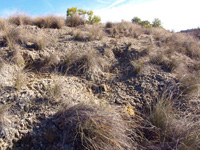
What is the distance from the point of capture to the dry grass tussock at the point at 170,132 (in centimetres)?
235

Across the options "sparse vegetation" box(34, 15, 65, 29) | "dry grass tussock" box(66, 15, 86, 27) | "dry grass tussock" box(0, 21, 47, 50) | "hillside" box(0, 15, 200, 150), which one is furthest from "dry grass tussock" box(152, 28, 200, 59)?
"dry grass tussock" box(0, 21, 47, 50)

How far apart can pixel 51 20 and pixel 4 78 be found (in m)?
3.71

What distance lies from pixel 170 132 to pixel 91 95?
170 cm

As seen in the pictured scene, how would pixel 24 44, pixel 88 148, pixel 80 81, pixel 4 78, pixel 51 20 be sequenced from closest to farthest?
1. pixel 88 148
2. pixel 4 78
3. pixel 80 81
4. pixel 24 44
5. pixel 51 20

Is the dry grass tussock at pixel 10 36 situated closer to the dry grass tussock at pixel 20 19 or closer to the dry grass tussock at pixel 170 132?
the dry grass tussock at pixel 20 19

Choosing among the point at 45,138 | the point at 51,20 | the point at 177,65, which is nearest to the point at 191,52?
the point at 177,65

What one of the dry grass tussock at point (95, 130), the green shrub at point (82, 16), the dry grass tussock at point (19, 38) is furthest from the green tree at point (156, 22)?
the dry grass tussock at point (95, 130)

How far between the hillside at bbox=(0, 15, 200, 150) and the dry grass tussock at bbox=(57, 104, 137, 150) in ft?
0.04

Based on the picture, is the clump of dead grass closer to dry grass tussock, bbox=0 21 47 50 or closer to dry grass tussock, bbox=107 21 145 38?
dry grass tussock, bbox=107 21 145 38

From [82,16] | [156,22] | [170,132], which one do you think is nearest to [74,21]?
[82,16]

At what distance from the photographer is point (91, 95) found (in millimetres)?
3379

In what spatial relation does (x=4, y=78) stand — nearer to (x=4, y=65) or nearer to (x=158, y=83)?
(x=4, y=65)

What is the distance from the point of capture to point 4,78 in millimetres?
2957

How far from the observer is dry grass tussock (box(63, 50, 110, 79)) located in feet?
12.8
